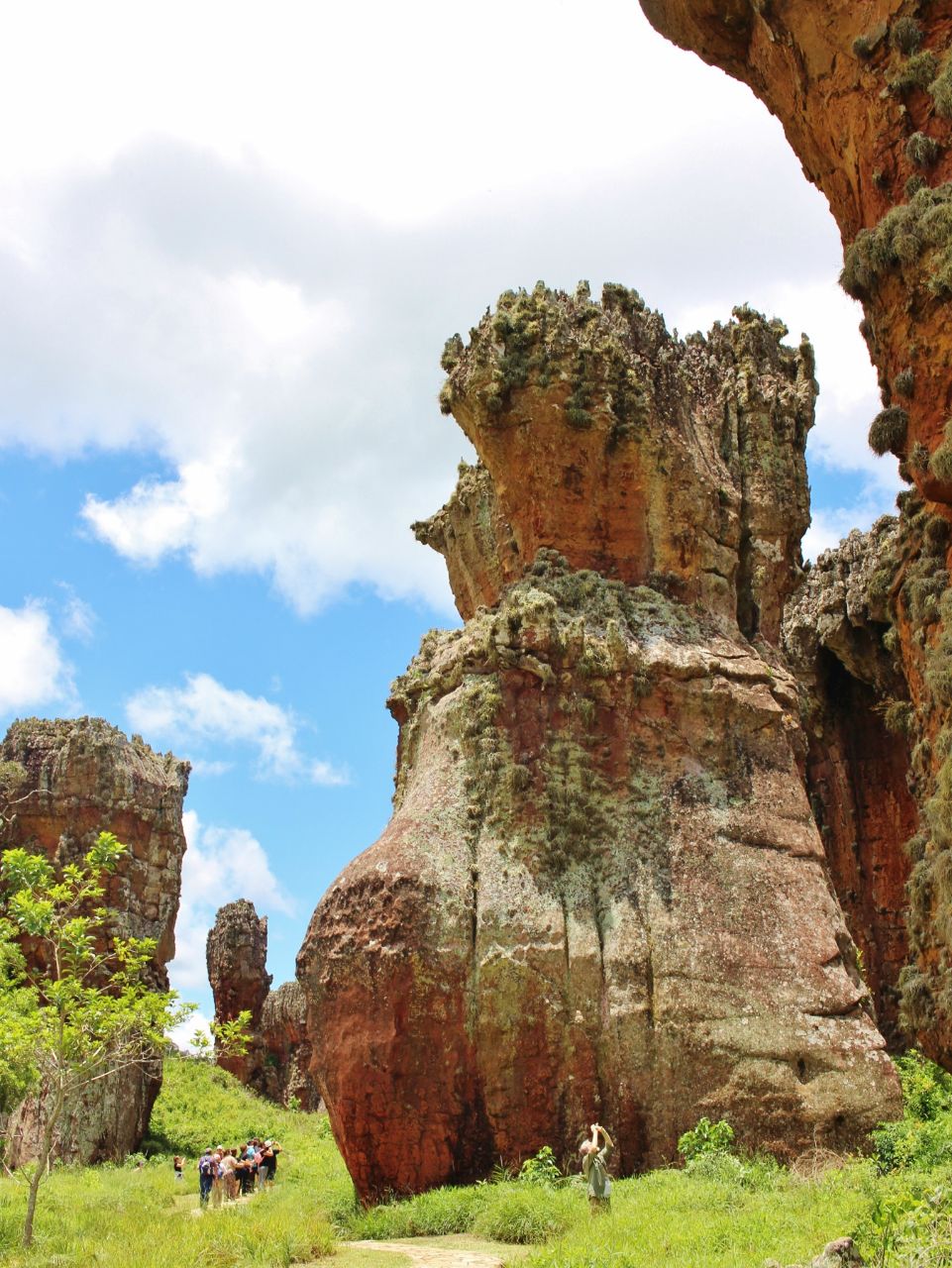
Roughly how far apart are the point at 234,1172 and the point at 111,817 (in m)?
13.3

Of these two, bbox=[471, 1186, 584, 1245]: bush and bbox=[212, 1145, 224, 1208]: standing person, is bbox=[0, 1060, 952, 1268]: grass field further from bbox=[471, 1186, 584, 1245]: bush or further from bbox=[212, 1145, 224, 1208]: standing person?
bbox=[212, 1145, 224, 1208]: standing person

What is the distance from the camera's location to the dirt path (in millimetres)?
12773

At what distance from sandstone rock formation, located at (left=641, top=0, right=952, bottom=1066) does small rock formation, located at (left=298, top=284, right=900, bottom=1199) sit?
4.41 metres

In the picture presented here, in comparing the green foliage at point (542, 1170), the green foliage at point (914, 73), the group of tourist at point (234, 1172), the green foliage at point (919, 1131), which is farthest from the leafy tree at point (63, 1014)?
the green foliage at point (914, 73)

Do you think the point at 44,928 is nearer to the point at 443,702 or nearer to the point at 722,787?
the point at 443,702

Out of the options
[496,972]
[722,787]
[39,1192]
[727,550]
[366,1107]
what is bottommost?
[39,1192]

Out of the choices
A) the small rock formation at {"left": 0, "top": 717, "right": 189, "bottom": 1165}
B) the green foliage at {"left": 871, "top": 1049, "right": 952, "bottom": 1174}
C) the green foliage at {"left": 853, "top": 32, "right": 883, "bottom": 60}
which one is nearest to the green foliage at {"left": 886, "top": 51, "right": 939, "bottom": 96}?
the green foliage at {"left": 853, "top": 32, "right": 883, "bottom": 60}

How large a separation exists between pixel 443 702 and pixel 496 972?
513 centimetres

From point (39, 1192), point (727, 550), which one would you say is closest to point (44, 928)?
point (39, 1192)

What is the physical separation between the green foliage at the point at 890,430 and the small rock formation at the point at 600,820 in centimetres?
766

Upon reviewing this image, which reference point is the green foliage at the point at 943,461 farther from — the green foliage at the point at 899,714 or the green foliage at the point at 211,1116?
the green foliage at the point at 211,1116

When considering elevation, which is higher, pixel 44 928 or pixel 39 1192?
pixel 44 928

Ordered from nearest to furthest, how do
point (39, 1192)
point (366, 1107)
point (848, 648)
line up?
point (366, 1107) → point (39, 1192) → point (848, 648)

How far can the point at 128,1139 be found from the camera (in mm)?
33469
